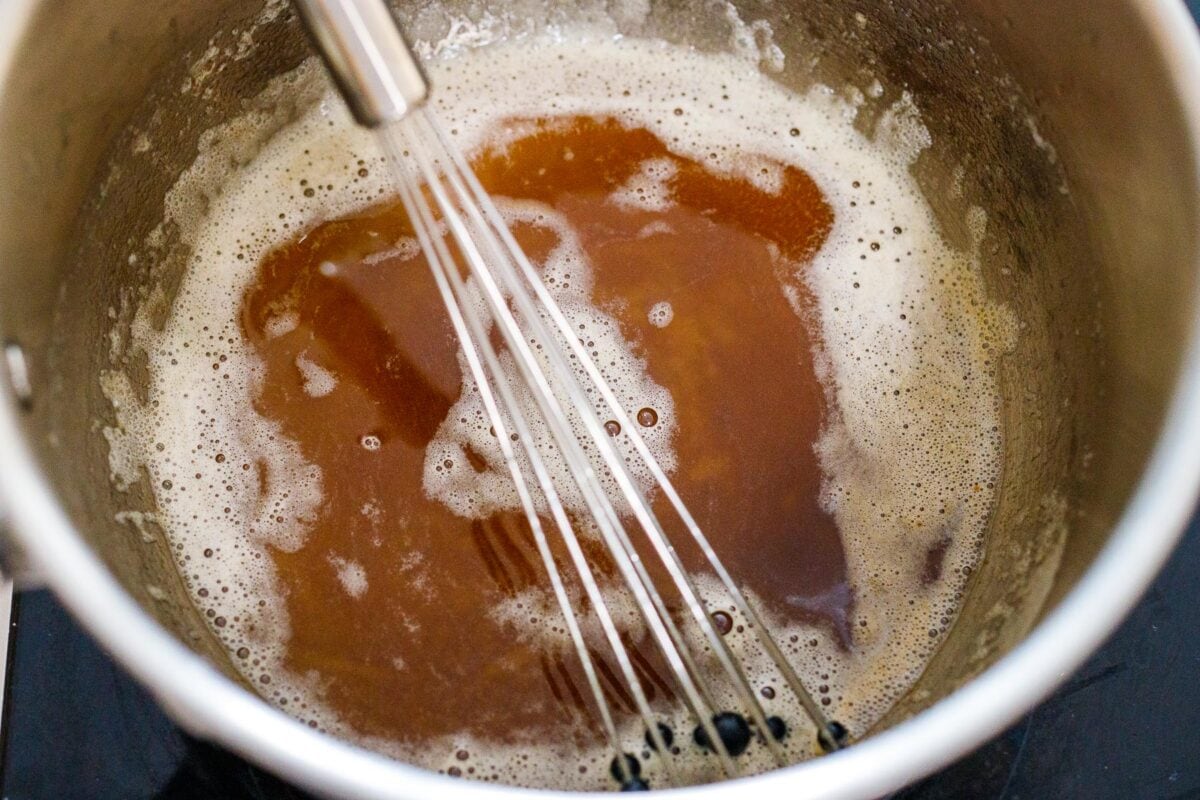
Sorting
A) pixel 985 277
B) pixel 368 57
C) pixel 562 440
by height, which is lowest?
pixel 985 277

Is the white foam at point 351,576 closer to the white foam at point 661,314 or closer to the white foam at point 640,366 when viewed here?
the white foam at point 640,366

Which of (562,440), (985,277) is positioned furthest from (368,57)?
(985,277)

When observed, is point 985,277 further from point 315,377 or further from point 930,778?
point 315,377

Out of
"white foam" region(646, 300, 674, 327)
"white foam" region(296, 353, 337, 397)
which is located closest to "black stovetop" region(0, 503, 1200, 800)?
"white foam" region(296, 353, 337, 397)

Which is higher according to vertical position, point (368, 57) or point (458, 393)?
point (368, 57)

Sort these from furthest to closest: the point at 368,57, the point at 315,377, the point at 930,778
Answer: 1. the point at 315,377
2. the point at 930,778
3. the point at 368,57

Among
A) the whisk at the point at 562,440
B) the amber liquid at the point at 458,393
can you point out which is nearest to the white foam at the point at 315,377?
the amber liquid at the point at 458,393

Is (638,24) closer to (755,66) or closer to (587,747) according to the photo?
(755,66)
